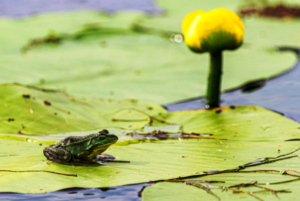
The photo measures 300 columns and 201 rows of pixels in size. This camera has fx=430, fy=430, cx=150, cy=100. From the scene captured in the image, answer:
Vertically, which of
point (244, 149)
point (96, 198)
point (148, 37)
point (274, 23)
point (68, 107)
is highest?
point (274, 23)

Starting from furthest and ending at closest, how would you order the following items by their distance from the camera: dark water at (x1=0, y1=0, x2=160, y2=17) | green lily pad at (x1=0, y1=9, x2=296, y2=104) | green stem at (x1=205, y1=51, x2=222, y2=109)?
1. dark water at (x1=0, y1=0, x2=160, y2=17)
2. green lily pad at (x1=0, y1=9, x2=296, y2=104)
3. green stem at (x1=205, y1=51, x2=222, y2=109)

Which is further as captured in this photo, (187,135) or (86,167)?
(187,135)

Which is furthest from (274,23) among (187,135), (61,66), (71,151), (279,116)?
(71,151)

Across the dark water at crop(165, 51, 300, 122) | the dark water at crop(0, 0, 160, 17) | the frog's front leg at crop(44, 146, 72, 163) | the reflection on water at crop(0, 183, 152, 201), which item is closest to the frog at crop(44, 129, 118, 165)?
the frog's front leg at crop(44, 146, 72, 163)

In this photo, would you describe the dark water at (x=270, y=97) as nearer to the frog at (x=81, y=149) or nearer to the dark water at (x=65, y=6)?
the frog at (x=81, y=149)

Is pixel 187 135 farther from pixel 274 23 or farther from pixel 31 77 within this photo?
pixel 274 23

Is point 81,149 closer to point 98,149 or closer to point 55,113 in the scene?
point 98,149

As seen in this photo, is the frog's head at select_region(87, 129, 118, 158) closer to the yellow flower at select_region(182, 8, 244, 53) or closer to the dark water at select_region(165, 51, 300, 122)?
the yellow flower at select_region(182, 8, 244, 53)
